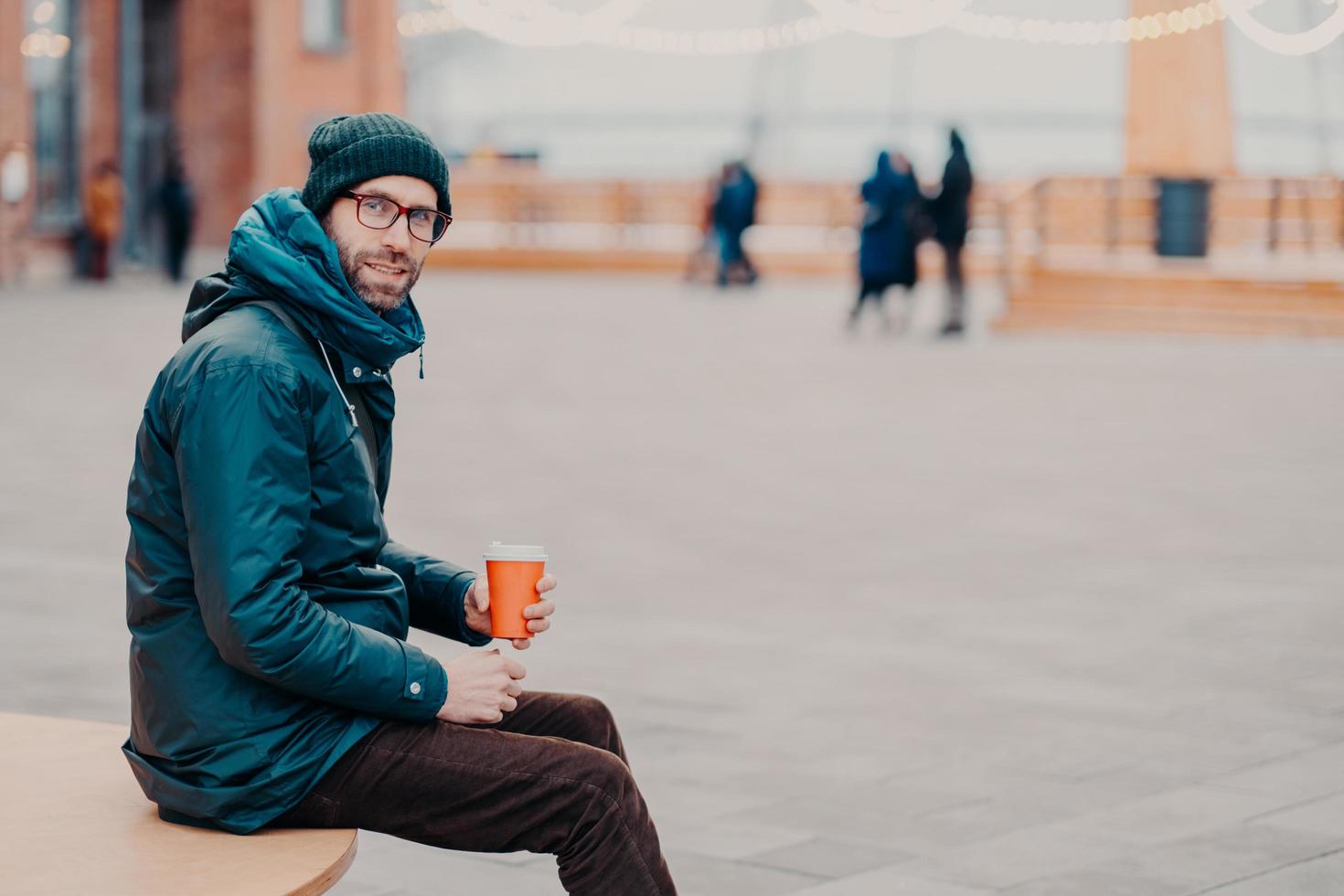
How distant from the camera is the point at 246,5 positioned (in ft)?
109

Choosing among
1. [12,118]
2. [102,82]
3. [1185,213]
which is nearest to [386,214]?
[1185,213]

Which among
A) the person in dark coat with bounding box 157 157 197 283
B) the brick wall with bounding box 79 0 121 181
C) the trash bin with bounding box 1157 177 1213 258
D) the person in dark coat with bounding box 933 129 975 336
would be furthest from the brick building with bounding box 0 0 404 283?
the trash bin with bounding box 1157 177 1213 258

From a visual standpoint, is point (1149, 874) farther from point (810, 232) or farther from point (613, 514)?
point (810, 232)

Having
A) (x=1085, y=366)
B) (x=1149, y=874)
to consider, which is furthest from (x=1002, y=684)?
(x=1085, y=366)

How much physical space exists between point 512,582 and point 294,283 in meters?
0.53

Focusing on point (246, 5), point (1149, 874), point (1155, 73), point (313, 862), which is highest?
point (246, 5)

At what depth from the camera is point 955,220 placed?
19.3 metres

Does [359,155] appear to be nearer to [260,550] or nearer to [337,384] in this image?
[337,384]

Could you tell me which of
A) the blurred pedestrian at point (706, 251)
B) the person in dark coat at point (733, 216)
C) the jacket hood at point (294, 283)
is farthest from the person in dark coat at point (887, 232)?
the jacket hood at point (294, 283)

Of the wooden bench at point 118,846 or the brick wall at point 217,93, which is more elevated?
the brick wall at point 217,93

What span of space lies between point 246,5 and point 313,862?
3213 cm

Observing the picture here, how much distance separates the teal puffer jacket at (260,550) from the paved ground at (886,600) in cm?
120

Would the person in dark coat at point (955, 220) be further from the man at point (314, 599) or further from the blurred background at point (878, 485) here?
the man at point (314, 599)

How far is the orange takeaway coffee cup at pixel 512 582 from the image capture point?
2.97m
